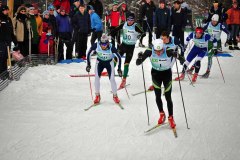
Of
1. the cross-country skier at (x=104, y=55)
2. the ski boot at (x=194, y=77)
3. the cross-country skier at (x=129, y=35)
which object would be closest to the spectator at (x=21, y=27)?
the cross-country skier at (x=129, y=35)

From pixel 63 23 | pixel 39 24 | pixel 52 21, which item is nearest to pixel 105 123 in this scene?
pixel 39 24

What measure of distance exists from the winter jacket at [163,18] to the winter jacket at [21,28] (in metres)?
5.76

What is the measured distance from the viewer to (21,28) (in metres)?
13.1

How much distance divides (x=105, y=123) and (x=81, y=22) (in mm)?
7775

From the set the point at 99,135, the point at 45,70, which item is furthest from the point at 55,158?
the point at 45,70

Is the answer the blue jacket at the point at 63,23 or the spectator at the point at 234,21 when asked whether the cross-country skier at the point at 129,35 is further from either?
the spectator at the point at 234,21

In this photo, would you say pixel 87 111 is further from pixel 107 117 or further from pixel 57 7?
pixel 57 7

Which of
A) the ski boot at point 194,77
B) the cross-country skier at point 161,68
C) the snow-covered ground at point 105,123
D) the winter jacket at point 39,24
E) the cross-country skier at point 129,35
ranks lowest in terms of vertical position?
the snow-covered ground at point 105,123

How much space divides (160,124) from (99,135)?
131cm

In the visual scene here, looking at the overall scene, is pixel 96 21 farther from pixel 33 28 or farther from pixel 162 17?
pixel 33 28

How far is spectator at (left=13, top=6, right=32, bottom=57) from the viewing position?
42.8 ft

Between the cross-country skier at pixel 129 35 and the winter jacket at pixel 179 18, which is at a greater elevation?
the winter jacket at pixel 179 18

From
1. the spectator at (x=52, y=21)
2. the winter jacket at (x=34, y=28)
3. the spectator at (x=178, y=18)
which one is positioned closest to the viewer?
the winter jacket at (x=34, y=28)

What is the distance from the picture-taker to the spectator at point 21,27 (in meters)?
13.0
